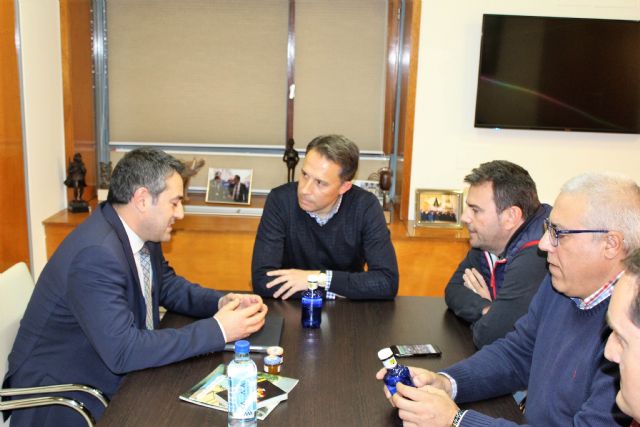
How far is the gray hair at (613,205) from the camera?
4.90 ft

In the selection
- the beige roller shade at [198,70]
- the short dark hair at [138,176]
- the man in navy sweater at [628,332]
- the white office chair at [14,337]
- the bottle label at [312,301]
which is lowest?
the white office chair at [14,337]

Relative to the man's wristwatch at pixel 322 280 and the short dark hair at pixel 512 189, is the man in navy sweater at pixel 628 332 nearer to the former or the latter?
the short dark hair at pixel 512 189

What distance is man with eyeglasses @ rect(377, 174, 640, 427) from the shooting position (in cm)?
147

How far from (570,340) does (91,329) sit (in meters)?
1.33

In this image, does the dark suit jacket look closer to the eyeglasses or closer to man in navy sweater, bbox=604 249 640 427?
the eyeglasses

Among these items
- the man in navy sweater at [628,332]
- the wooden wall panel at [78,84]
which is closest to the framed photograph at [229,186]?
the wooden wall panel at [78,84]

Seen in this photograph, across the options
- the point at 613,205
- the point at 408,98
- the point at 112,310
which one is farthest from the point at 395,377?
the point at 408,98

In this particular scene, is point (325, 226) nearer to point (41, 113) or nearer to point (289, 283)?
point (289, 283)

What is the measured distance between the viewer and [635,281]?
1.07m

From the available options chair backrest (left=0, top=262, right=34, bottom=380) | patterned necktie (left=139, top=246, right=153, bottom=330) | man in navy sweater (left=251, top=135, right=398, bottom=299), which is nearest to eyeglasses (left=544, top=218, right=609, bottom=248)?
man in navy sweater (left=251, top=135, right=398, bottom=299)

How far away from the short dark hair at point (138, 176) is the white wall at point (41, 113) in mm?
1891

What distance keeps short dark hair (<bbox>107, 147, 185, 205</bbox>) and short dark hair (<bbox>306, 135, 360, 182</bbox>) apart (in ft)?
2.72

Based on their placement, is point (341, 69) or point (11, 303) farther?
point (341, 69)

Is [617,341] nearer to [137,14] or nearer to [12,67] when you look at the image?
[12,67]
